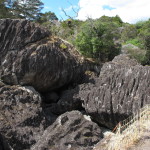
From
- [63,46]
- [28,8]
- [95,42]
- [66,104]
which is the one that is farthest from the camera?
[28,8]

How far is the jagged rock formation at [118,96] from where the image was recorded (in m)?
6.41

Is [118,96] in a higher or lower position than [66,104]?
higher

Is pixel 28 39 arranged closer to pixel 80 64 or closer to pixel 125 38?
pixel 80 64

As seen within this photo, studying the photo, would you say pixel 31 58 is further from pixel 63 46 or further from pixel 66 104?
pixel 66 104

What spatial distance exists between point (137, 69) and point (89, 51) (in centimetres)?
662

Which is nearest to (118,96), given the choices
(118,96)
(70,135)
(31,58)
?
(118,96)

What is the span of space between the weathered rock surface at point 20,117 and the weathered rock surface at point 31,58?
25.2 inches

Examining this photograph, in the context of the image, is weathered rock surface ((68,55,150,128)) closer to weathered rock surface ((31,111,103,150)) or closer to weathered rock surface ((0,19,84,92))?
weathered rock surface ((31,111,103,150))

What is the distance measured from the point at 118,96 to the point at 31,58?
3279mm

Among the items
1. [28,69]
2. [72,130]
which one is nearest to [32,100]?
[28,69]

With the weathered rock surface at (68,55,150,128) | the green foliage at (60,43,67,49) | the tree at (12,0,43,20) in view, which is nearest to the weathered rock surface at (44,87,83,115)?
the weathered rock surface at (68,55,150,128)

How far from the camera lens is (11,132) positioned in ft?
20.2

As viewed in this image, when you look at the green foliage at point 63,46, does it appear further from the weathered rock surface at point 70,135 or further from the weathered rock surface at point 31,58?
the weathered rock surface at point 70,135

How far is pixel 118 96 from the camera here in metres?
6.76
